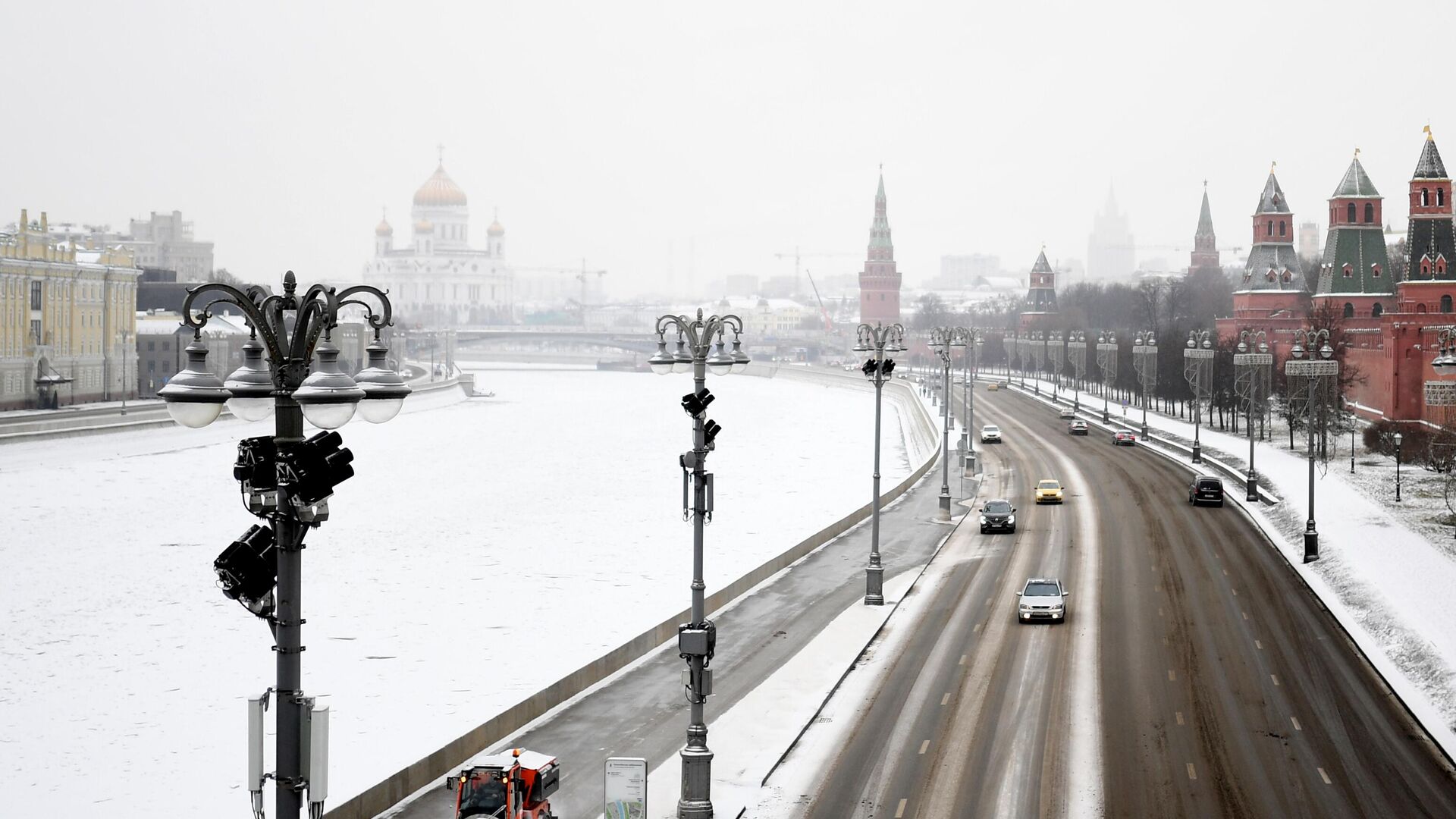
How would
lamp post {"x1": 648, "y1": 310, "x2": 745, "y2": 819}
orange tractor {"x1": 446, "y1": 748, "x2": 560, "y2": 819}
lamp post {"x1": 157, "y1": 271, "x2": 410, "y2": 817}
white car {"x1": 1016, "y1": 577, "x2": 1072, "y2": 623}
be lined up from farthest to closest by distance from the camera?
white car {"x1": 1016, "y1": 577, "x2": 1072, "y2": 623}
lamp post {"x1": 648, "y1": 310, "x2": 745, "y2": 819}
orange tractor {"x1": 446, "y1": 748, "x2": 560, "y2": 819}
lamp post {"x1": 157, "y1": 271, "x2": 410, "y2": 817}

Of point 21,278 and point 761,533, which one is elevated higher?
point 21,278

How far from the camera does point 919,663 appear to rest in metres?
28.9

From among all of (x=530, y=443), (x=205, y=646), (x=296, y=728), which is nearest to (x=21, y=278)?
(x=530, y=443)

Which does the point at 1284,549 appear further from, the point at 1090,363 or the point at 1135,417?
the point at 1090,363

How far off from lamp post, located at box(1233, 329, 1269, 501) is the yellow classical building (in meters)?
67.2

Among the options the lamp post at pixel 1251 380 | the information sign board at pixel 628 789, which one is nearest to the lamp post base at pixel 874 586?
the information sign board at pixel 628 789

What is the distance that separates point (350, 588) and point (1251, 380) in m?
41.3

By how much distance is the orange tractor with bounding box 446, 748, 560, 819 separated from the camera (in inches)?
695

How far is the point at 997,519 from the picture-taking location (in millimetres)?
48094

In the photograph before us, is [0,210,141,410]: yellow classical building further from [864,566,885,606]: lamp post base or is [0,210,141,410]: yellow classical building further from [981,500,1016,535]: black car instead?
[864,566,885,606]: lamp post base

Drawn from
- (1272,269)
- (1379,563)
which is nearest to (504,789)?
(1379,563)

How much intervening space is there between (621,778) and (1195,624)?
60.8 ft

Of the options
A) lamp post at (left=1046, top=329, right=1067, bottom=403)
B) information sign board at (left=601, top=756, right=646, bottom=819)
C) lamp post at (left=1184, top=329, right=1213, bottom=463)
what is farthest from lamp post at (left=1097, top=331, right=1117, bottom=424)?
information sign board at (left=601, top=756, right=646, bottom=819)

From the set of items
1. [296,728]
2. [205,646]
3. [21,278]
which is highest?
[21,278]
